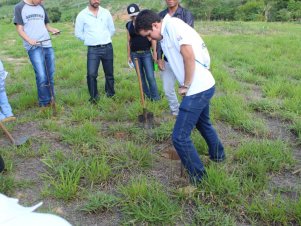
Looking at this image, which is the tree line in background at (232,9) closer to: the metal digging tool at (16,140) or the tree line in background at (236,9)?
the tree line in background at (236,9)

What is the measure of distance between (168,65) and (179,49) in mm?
1657

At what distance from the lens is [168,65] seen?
453cm

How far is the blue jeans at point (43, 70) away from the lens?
511 centimetres

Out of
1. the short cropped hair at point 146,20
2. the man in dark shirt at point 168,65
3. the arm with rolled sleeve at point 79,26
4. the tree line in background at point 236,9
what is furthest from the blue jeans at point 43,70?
the tree line in background at point 236,9

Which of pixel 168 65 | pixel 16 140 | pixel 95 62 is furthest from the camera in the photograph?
pixel 95 62

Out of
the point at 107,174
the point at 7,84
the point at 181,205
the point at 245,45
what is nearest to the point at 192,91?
the point at 181,205

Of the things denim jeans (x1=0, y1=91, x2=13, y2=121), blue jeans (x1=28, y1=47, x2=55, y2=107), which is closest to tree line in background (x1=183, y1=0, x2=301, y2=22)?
blue jeans (x1=28, y1=47, x2=55, y2=107)

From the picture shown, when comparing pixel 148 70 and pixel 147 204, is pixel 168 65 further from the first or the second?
pixel 147 204

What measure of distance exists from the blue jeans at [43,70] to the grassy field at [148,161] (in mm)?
269

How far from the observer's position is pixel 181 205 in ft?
9.80

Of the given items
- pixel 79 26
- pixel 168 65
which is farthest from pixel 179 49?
pixel 79 26

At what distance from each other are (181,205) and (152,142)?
4.45ft

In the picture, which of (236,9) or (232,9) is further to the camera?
(232,9)

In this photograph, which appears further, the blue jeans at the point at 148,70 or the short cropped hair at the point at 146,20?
the blue jeans at the point at 148,70
